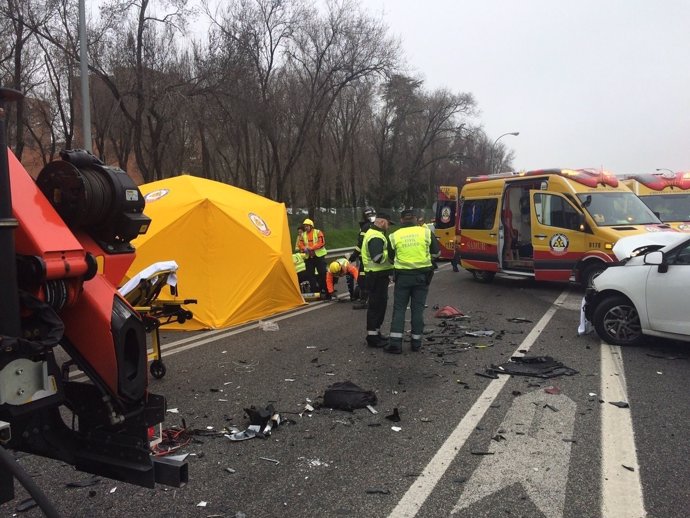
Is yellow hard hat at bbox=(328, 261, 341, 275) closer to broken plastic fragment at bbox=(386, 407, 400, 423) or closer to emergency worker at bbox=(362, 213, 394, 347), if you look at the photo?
emergency worker at bbox=(362, 213, 394, 347)

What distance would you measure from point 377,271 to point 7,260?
19.7ft

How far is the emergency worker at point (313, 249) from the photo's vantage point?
11.7m

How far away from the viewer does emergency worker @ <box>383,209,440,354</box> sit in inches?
291

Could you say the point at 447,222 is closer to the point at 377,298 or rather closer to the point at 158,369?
the point at 377,298

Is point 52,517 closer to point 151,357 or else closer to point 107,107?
point 151,357

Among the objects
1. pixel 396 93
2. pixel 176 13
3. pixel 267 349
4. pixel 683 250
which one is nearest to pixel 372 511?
pixel 267 349

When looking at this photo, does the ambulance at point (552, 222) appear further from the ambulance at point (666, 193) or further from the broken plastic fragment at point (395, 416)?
the broken plastic fragment at point (395, 416)

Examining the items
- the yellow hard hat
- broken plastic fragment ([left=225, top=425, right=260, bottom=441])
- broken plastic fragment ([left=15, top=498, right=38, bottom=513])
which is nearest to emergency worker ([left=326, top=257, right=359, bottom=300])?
the yellow hard hat

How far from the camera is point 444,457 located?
4.06m

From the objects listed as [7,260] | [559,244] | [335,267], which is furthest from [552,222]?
[7,260]

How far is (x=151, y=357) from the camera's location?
20.8 feet

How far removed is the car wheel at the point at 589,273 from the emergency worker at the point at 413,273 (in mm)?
5097

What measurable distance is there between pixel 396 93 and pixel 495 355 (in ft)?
135

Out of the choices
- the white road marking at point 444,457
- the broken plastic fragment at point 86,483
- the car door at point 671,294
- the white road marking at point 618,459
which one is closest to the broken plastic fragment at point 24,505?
the broken plastic fragment at point 86,483
